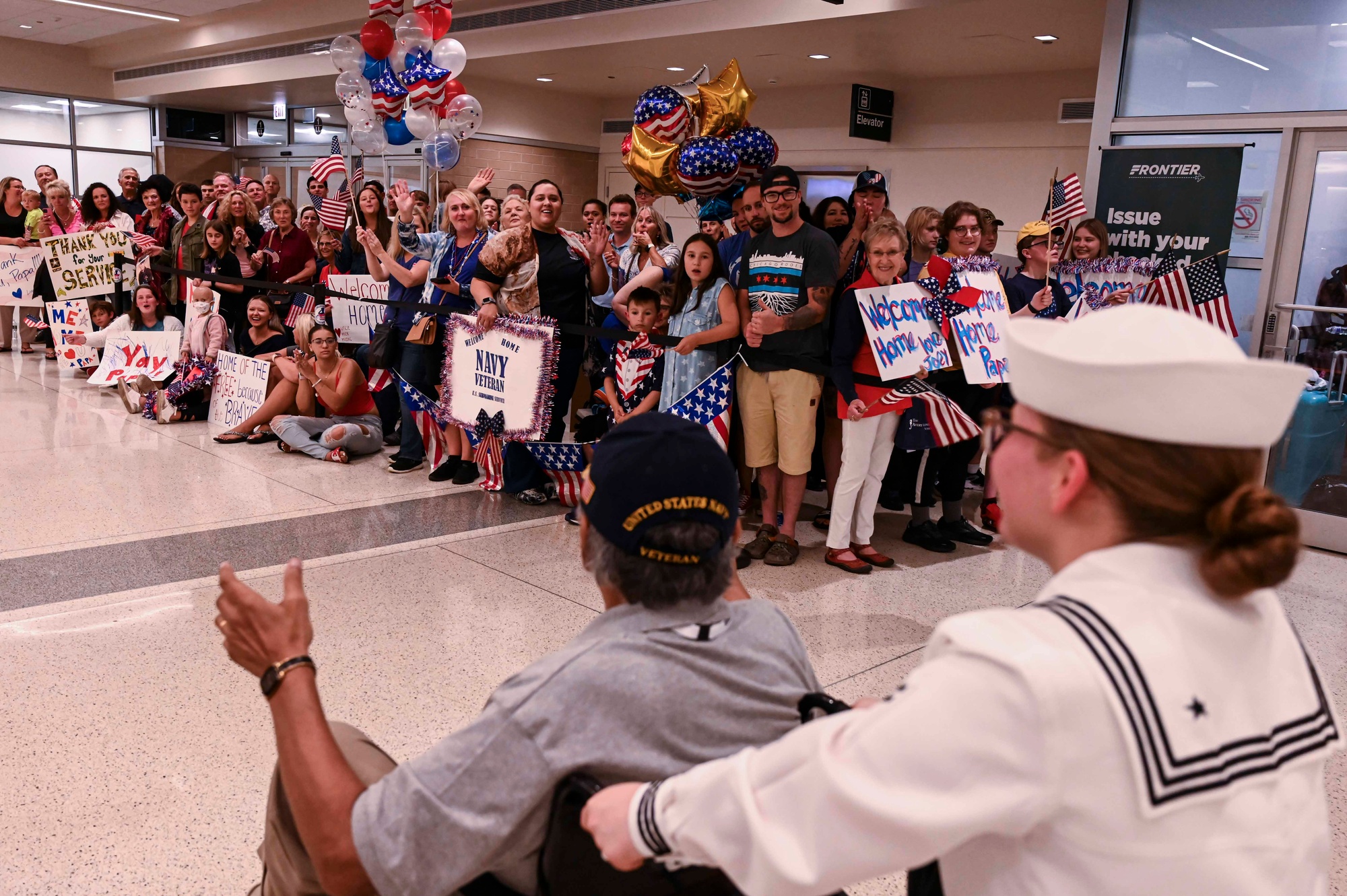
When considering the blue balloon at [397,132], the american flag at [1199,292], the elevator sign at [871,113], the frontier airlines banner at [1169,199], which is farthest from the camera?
the elevator sign at [871,113]

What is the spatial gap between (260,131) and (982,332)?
668 inches

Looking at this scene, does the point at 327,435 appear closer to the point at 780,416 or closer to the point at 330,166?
the point at 330,166

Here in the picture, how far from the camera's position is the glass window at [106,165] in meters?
17.4

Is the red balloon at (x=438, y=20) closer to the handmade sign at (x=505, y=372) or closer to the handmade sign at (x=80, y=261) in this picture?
the handmade sign at (x=505, y=372)

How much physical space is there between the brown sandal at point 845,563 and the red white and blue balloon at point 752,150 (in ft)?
5.86

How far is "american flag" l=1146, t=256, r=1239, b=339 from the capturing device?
16.8 feet

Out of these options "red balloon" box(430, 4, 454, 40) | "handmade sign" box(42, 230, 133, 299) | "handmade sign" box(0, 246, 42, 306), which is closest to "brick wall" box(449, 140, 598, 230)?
"handmade sign" box(0, 246, 42, 306)

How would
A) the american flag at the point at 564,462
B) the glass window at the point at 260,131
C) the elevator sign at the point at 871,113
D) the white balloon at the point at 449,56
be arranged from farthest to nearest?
the glass window at the point at 260,131
the elevator sign at the point at 871,113
the white balloon at the point at 449,56
the american flag at the point at 564,462

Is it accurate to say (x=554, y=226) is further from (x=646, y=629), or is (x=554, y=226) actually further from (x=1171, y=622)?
(x=1171, y=622)

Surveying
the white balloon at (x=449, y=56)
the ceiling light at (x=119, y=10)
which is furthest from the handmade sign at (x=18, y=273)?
the white balloon at (x=449, y=56)

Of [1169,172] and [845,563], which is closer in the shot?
[845,563]

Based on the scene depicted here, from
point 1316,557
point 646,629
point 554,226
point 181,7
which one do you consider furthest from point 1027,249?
point 181,7

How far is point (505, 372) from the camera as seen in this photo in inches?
216

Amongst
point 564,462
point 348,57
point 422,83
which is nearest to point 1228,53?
point 564,462
